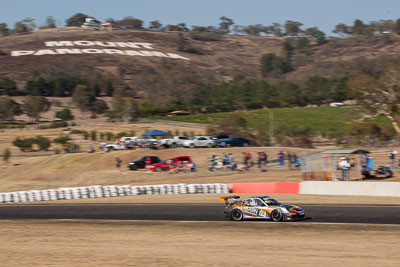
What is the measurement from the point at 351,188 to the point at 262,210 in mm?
9952

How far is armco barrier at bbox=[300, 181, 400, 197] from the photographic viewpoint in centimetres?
2567

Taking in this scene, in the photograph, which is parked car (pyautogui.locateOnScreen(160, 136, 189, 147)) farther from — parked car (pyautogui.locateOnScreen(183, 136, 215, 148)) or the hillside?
the hillside

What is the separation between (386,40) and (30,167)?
524 ft

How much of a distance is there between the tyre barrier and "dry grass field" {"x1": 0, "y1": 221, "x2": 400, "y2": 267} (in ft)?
38.7

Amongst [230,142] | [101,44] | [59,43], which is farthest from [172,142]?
[59,43]

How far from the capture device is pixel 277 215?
18.6 metres

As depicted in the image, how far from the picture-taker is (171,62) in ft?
500

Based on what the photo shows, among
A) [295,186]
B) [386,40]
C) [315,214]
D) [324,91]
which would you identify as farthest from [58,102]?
[386,40]

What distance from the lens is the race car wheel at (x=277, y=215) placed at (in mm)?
18516

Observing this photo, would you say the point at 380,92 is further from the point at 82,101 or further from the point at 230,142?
the point at 82,101

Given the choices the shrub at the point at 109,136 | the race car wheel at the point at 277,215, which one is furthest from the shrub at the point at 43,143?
the race car wheel at the point at 277,215

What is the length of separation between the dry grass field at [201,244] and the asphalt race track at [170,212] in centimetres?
147

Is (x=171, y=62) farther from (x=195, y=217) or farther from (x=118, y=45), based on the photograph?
(x=195, y=217)

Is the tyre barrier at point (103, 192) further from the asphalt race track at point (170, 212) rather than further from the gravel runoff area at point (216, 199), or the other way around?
the asphalt race track at point (170, 212)
